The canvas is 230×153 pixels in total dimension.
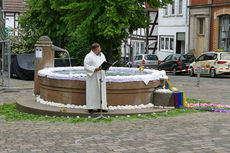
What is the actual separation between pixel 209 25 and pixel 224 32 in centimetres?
173

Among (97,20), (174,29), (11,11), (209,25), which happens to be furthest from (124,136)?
(11,11)

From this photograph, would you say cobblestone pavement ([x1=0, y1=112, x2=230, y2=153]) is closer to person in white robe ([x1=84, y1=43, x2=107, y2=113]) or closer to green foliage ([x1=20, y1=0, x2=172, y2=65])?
person in white robe ([x1=84, y1=43, x2=107, y2=113])

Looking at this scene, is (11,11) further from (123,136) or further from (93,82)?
(123,136)

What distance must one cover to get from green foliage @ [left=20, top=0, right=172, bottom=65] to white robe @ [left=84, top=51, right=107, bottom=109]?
1259 centimetres

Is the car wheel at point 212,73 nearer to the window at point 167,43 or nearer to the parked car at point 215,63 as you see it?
the parked car at point 215,63

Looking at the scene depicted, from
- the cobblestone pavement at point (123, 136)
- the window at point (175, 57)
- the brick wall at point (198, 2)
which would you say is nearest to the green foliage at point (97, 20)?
the window at point (175, 57)

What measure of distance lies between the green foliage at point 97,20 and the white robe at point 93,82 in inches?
496

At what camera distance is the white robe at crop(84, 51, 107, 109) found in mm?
11266

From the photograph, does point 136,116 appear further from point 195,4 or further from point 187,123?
point 195,4

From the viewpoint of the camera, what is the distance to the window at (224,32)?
36906mm

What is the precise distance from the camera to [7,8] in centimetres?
5256

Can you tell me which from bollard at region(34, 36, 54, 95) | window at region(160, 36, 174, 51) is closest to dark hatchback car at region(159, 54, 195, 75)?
window at region(160, 36, 174, 51)

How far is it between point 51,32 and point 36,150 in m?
24.3

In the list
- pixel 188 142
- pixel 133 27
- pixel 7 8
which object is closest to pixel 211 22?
pixel 133 27
